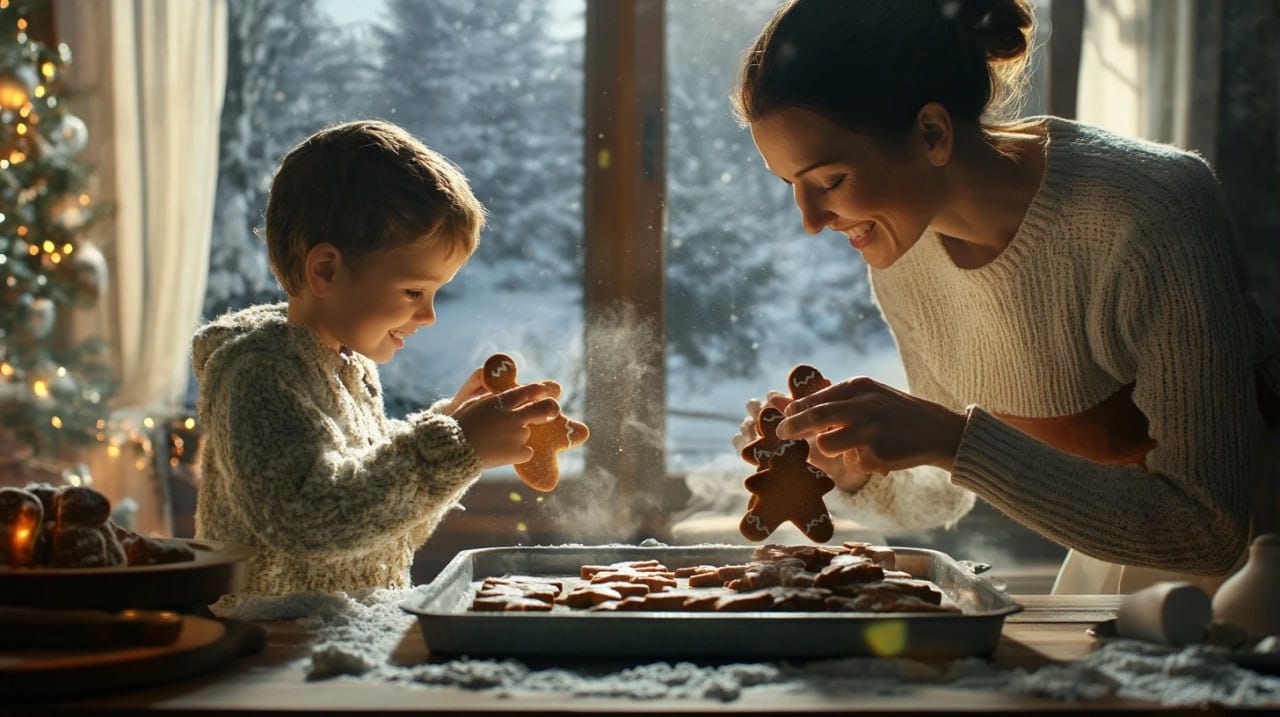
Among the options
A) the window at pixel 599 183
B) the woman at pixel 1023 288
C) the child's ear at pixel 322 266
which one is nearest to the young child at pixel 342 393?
the child's ear at pixel 322 266

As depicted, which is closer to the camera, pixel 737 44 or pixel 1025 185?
pixel 1025 185

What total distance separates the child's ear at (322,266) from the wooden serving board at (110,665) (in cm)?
51

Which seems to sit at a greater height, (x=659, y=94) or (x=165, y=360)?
(x=659, y=94)

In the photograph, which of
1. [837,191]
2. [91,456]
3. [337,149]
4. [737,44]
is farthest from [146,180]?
[837,191]

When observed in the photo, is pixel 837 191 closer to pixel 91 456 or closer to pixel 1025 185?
pixel 1025 185

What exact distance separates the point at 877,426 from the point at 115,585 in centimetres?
79

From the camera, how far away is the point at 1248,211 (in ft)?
9.91

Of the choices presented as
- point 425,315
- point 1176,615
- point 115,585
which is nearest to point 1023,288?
point 1176,615

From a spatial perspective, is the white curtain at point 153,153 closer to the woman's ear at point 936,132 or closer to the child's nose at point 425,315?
the child's nose at point 425,315

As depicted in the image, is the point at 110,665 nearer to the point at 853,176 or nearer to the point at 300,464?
the point at 300,464

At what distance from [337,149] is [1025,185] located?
3.00 ft

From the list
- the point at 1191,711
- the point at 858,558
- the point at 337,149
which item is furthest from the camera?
the point at 337,149

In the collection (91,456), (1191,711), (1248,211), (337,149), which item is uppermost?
(1248,211)

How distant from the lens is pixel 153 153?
317 cm
